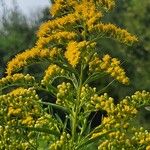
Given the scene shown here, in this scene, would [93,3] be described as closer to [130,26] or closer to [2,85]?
[2,85]

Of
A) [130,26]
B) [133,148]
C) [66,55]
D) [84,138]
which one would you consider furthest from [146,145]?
[130,26]

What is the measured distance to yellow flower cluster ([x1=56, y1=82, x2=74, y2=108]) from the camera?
358 inches

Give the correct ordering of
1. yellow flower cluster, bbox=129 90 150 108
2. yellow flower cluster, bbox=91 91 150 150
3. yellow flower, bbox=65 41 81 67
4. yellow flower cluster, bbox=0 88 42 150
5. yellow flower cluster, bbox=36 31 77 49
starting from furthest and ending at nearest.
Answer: yellow flower cluster, bbox=129 90 150 108 → yellow flower cluster, bbox=0 88 42 150 → yellow flower cluster, bbox=36 31 77 49 → yellow flower cluster, bbox=91 91 150 150 → yellow flower, bbox=65 41 81 67

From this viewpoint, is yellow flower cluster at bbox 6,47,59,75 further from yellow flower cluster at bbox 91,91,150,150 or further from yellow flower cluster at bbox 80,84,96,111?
yellow flower cluster at bbox 91,91,150,150

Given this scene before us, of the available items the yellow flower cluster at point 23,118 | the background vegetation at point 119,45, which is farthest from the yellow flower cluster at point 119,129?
the background vegetation at point 119,45

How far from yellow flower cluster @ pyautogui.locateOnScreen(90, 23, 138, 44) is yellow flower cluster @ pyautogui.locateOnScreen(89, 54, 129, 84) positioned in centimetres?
34

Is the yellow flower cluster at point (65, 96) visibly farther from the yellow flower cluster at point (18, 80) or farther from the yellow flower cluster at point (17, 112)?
the yellow flower cluster at point (18, 80)

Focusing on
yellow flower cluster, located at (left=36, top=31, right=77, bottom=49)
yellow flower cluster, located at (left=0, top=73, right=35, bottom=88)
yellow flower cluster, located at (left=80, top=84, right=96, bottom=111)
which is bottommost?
yellow flower cluster, located at (left=80, top=84, right=96, bottom=111)

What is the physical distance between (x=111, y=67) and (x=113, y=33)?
1.67 ft

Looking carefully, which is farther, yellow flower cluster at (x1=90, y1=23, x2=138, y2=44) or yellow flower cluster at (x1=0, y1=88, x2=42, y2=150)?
yellow flower cluster at (x1=0, y1=88, x2=42, y2=150)

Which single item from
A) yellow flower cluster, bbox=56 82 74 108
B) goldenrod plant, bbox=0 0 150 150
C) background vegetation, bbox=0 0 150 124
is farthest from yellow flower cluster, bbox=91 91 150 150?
background vegetation, bbox=0 0 150 124

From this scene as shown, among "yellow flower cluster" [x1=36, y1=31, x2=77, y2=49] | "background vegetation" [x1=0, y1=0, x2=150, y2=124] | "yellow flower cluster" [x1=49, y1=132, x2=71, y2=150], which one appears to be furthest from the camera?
"background vegetation" [x1=0, y1=0, x2=150, y2=124]

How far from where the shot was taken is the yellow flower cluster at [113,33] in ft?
29.1

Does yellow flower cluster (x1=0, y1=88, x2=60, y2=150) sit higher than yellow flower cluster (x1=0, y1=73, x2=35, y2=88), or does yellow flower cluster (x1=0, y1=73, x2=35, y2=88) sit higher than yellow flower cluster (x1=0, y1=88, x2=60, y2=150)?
yellow flower cluster (x1=0, y1=73, x2=35, y2=88)
